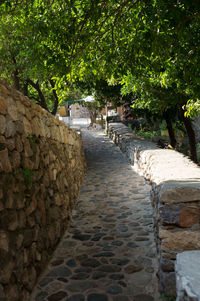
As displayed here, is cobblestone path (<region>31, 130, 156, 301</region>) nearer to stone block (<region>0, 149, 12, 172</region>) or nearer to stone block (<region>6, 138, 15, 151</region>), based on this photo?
stone block (<region>0, 149, 12, 172</region>)

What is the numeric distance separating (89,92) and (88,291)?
1292 centimetres

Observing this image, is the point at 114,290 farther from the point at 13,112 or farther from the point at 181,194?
the point at 13,112

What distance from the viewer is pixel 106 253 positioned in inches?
161

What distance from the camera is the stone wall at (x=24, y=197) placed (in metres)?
2.62

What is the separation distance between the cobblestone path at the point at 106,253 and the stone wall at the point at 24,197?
0.91 feet

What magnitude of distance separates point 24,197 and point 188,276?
1.97 m

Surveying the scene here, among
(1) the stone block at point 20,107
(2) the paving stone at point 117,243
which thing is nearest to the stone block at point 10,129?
(1) the stone block at point 20,107

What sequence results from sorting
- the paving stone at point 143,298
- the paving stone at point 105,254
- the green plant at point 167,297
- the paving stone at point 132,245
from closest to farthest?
the green plant at point 167,297
the paving stone at point 143,298
the paving stone at point 105,254
the paving stone at point 132,245

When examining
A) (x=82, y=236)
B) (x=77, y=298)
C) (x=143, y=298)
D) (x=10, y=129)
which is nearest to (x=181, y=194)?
(x=143, y=298)

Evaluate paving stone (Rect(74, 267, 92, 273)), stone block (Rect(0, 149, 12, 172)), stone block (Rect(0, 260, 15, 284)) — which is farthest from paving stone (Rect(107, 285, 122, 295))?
stone block (Rect(0, 149, 12, 172))

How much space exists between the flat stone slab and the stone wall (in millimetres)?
1486

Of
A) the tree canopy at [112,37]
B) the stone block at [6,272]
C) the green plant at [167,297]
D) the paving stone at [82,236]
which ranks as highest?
the tree canopy at [112,37]

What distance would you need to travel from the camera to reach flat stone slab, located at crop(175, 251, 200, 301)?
4.94 ft

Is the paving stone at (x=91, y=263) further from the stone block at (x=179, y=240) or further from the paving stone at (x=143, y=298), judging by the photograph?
the stone block at (x=179, y=240)
